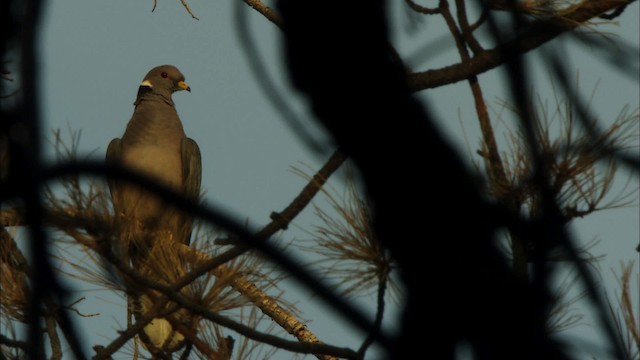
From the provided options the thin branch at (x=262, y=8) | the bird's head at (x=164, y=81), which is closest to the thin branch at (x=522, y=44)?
the thin branch at (x=262, y=8)

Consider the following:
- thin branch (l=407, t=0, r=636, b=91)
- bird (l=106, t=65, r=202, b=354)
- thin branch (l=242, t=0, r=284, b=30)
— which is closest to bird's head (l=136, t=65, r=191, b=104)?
bird (l=106, t=65, r=202, b=354)

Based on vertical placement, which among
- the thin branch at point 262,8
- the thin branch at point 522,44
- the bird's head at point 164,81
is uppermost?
the bird's head at point 164,81

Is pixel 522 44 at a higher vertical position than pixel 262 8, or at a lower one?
lower

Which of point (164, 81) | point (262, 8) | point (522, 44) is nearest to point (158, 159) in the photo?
point (164, 81)

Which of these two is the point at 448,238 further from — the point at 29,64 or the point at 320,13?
the point at 29,64

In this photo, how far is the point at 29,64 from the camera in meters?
1.31

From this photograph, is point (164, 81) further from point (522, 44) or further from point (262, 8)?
point (522, 44)

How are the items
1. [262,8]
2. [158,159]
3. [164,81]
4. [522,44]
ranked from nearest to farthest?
1. [522,44]
2. [262,8]
3. [158,159]
4. [164,81]

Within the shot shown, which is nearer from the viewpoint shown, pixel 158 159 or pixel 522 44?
pixel 522 44

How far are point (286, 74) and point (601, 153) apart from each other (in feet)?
2.58

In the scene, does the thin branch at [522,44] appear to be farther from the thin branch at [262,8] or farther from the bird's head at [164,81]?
the bird's head at [164,81]

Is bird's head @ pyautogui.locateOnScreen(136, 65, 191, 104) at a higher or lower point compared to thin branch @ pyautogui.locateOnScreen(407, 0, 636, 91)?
higher

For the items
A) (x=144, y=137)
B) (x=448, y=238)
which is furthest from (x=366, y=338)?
(x=144, y=137)

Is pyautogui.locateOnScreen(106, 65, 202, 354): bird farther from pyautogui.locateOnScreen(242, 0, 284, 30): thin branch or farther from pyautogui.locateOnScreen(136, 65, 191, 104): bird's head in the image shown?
pyautogui.locateOnScreen(242, 0, 284, 30): thin branch
